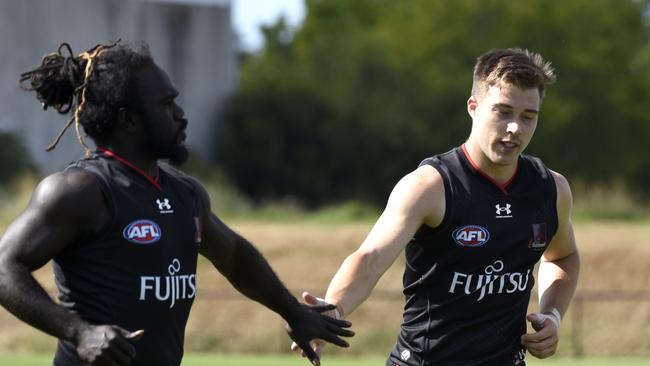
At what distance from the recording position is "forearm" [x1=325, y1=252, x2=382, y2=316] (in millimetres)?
5840

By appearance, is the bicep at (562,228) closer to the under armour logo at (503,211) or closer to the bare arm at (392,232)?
the under armour logo at (503,211)

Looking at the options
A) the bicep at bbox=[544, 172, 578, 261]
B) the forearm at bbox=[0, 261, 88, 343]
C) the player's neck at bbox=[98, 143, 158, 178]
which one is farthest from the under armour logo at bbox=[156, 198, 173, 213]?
the bicep at bbox=[544, 172, 578, 261]

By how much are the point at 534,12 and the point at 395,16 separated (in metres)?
6.81

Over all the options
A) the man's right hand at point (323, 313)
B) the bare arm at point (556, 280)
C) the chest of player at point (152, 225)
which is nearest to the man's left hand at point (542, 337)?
the bare arm at point (556, 280)

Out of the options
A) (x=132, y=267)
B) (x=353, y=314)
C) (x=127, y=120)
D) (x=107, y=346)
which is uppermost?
(x=127, y=120)

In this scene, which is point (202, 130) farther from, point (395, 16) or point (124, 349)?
point (124, 349)

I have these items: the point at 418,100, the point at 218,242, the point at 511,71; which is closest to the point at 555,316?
the point at 511,71

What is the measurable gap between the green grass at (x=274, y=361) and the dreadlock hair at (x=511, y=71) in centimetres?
859

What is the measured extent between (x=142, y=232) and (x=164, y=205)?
0.16 metres

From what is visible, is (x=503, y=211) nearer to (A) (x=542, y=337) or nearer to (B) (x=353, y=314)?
(A) (x=542, y=337)

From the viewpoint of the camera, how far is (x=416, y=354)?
5.94 m

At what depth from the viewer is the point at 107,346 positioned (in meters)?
4.50

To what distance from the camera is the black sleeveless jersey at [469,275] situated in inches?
230

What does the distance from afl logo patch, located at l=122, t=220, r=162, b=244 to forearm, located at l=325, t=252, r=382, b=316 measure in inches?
45.9
